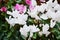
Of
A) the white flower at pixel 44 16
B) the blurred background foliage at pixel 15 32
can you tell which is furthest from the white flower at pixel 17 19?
the white flower at pixel 44 16

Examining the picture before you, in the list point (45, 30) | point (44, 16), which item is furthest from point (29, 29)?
point (44, 16)

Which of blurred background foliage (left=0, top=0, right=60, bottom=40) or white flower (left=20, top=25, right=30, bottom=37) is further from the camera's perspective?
blurred background foliage (left=0, top=0, right=60, bottom=40)

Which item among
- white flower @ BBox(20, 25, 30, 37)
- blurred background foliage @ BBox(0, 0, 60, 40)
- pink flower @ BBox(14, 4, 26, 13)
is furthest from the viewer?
pink flower @ BBox(14, 4, 26, 13)

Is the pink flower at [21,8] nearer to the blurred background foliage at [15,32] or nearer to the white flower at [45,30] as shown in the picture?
the blurred background foliage at [15,32]

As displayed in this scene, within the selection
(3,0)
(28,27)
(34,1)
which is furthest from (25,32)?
(3,0)

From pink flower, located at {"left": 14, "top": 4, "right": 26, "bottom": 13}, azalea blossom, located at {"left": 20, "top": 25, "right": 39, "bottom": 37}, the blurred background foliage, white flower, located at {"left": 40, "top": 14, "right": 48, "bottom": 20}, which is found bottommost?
the blurred background foliage

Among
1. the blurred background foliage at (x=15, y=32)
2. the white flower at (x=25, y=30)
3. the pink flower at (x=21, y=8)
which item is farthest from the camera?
the pink flower at (x=21, y=8)

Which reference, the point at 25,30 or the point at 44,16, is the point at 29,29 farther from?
the point at 44,16

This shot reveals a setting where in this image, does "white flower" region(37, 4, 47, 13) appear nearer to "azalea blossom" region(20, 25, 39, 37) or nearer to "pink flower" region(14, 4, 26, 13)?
"pink flower" region(14, 4, 26, 13)

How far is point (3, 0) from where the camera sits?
3.22 meters

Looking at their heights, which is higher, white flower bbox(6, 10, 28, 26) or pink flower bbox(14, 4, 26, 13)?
pink flower bbox(14, 4, 26, 13)

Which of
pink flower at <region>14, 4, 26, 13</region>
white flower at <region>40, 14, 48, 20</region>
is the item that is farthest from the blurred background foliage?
pink flower at <region>14, 4, 26, 13</region>

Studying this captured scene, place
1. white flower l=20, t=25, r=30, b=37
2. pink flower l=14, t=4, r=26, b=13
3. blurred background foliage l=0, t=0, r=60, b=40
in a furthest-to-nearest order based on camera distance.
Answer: pink flower l=14, t=4, r=26, b=13, blurred background foliage l=0, t=0, r=60, b=40, white flower l=20, t=25, r=30, b=37

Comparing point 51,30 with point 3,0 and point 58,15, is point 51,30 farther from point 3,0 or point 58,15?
point 3,0
